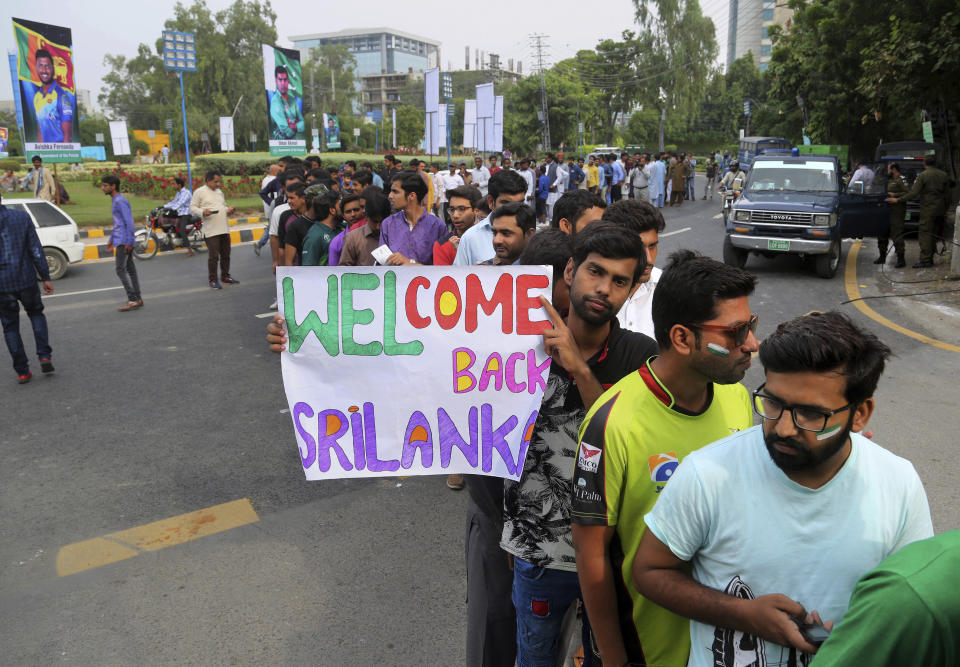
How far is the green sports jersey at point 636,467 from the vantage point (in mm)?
1861

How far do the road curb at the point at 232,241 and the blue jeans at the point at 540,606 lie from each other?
14391mm

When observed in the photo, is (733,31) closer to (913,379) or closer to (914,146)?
(914,146)

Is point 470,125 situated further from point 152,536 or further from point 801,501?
point 801,501

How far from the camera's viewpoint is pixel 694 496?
158 cm

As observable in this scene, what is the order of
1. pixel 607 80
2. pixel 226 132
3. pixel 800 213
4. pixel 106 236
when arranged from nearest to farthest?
pixel 800 213 < pixel 106 236 < pixel 226 132 < pixel 607 80

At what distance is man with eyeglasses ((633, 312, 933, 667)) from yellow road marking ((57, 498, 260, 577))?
3589mm

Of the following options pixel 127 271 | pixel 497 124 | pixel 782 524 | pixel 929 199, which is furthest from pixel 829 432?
pixel 497 124

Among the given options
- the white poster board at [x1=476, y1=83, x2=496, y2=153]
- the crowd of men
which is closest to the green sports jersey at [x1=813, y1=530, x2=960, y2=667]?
the crowd of men

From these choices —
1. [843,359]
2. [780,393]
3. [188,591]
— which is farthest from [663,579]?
[188,591]

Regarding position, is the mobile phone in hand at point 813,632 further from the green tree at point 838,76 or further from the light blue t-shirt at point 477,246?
the green tree at point 838,76

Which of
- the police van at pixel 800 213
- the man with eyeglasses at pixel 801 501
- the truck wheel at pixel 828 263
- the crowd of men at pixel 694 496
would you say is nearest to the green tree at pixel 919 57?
the police van at pixel 800 213

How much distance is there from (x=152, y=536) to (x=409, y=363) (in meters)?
2.48

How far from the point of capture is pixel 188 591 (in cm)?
379

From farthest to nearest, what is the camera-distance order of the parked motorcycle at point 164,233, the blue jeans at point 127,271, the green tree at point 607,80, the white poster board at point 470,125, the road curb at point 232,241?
the green tree at point 607,80, the white poster board at point 470,125, the road curb at point 232,241, the parked motorcycle at point 164,233, the blue jeans at point 127,271
